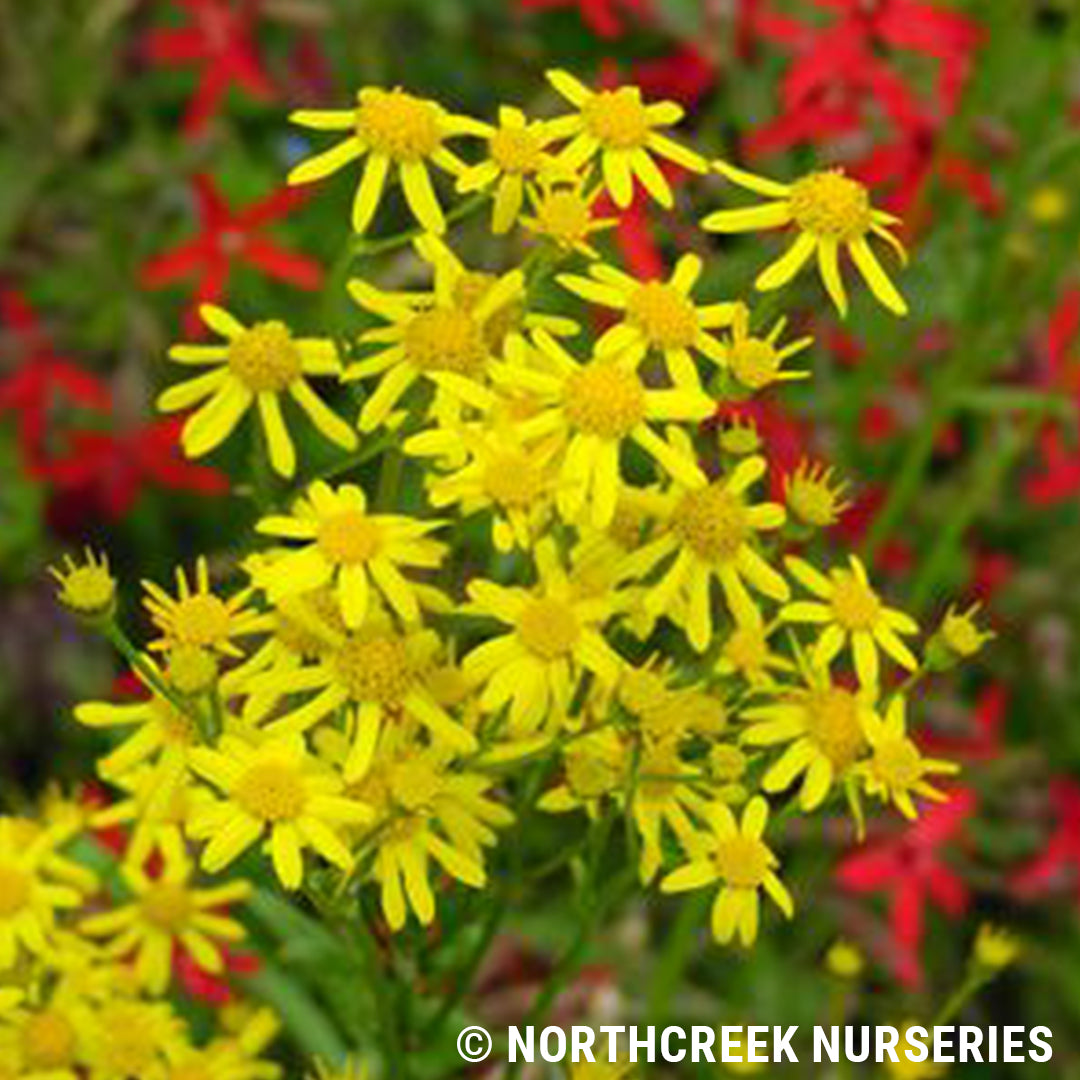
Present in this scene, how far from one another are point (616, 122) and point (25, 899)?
0.59 m

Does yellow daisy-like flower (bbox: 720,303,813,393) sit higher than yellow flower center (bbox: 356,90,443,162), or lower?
lower

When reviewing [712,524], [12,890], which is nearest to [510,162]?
[712,524]

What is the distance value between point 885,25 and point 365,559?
106cm

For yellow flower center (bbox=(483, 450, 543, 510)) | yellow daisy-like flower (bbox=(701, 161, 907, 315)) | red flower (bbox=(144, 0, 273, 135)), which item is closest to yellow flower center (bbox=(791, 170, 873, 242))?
yellow daisy-like flower (bbox=(701, 161, 907, 315))

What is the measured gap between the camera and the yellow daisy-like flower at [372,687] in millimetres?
1243

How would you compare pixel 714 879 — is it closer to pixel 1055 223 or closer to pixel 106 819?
pixel 106 819

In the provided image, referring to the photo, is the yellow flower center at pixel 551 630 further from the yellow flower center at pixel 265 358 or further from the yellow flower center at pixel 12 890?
the yellow flower center at pixel 12 890

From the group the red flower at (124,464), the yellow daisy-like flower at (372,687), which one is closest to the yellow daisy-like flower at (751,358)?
the yellow daisy-like flower at (372,687)

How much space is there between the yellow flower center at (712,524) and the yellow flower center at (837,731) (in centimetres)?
11

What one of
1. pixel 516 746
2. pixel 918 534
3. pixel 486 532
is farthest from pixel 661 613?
pixel 918 534

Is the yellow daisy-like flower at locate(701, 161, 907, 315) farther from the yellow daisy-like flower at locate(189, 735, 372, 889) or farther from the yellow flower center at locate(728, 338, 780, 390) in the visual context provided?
the yellow daisy-like flower at locate(189, 735, 372, 889)

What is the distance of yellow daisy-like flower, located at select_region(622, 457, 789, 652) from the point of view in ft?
4.17

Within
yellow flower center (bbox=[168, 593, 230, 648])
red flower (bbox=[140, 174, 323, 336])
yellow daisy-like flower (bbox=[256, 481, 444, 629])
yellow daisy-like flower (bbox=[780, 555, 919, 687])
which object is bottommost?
yellow flower center (bbox=[168, 593, 230, 648])

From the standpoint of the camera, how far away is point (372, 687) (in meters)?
1.25
